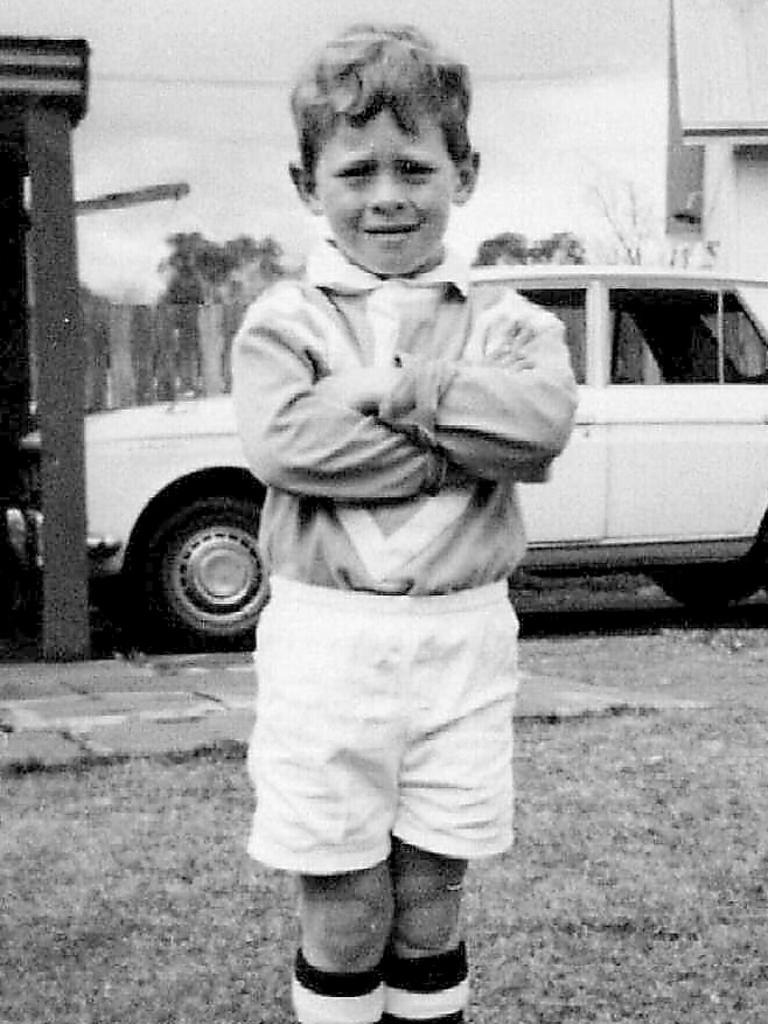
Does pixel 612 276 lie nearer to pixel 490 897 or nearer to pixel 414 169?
pixel 490 897

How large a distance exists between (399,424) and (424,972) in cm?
74

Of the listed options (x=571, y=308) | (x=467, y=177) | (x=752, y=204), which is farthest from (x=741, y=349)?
(x=467, y=177)

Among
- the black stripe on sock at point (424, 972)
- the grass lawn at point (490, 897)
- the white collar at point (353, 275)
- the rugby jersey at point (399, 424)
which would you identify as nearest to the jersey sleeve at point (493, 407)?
the rugby jersey at point (399, 424)

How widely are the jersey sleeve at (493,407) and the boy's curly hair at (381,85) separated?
0.30m

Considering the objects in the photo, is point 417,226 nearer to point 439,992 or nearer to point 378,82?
point 378,82

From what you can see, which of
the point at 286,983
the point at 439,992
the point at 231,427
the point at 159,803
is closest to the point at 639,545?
the point at 231,427

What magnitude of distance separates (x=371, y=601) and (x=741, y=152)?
1164 centimetres

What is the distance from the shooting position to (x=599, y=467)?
26.6ft

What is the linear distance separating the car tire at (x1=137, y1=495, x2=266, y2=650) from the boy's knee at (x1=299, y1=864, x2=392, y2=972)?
5.22 meters

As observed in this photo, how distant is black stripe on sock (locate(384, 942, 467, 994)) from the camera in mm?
2412

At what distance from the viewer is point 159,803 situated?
4262mm

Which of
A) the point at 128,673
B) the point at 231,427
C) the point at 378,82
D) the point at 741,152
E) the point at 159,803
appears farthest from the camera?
the point at 741,152

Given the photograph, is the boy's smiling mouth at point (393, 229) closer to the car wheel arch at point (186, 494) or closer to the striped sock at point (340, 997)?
the striped sock at point (340, 997)

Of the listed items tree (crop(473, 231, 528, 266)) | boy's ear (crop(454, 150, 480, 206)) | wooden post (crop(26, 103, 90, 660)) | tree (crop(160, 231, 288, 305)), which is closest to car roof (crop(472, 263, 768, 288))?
wooden post (crop(26, 103, 90, 660))
